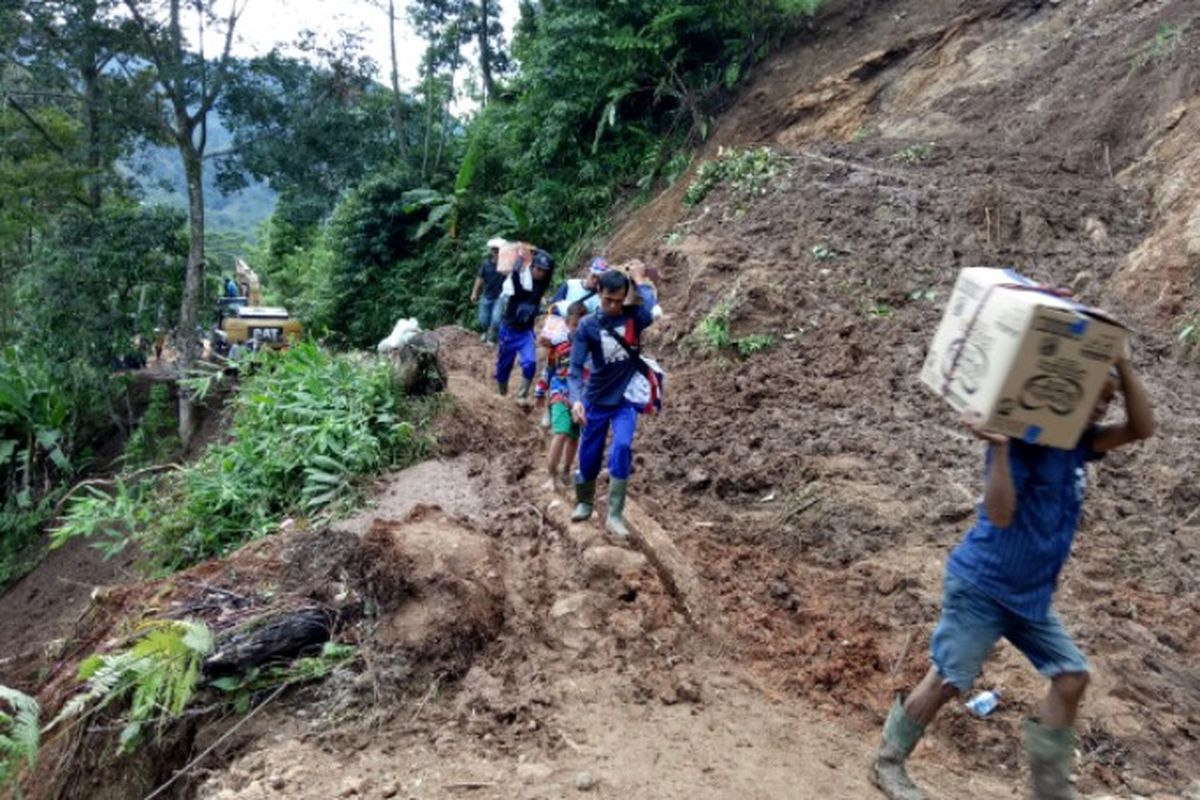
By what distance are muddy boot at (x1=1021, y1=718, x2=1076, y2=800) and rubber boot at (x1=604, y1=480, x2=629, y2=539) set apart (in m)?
2.78

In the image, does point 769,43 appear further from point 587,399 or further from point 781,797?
point 781,797

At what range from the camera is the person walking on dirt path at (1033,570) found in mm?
3059

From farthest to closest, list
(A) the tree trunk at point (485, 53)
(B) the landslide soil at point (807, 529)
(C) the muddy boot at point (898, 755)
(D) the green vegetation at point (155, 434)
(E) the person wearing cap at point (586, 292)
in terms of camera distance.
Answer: (A) the tree trunk at point (485, 53) → (D) the green vegetation at point (155, 434) → (E) the person wearing cap at point (586, 292) → (B) the landslide soil at point (807, 529) → (C) the muddy boot at point (898, 755)

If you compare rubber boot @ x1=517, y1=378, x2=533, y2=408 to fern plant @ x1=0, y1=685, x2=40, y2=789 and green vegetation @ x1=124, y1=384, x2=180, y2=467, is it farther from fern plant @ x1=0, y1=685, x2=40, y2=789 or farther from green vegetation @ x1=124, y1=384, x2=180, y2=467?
green vegetation @ x1=124, y1=384, x2=180, y2=467

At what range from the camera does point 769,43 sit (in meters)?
16.3

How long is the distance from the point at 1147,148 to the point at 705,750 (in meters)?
9.41

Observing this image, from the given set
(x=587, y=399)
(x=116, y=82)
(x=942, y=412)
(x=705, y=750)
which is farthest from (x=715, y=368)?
(x=116, y=82)

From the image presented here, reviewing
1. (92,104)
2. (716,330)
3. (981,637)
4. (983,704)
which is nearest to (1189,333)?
(716,330)

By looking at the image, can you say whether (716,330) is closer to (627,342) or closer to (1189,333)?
(627,342)

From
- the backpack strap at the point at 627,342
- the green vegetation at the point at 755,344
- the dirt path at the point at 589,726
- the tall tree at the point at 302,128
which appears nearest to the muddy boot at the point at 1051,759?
the dirt path at the point at 589,726

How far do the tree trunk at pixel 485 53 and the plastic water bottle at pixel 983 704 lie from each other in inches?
859

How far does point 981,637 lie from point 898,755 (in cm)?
61

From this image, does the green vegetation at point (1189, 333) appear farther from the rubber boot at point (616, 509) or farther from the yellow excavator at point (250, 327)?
the yellow excavator at point (250, 327)

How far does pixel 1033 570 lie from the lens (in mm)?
3078
